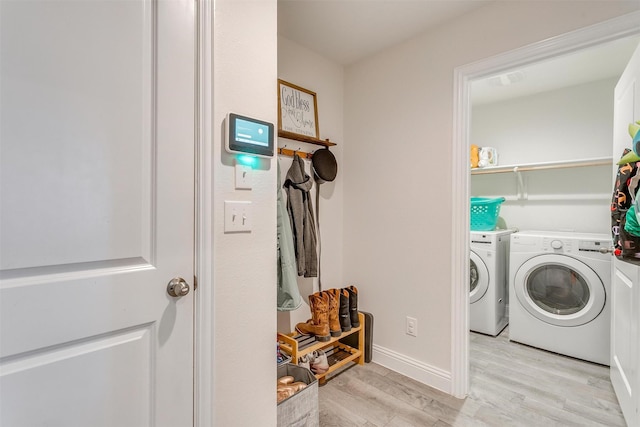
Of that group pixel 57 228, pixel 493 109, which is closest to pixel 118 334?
pixel 57 228

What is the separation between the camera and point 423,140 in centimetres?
195

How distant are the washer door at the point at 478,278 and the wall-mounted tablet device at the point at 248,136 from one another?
235 cm

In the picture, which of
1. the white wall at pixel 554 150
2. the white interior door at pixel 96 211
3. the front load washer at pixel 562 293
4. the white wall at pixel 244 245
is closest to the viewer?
the white interior door at pixel 96 211

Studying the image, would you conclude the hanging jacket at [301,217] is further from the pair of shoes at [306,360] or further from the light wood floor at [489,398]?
the light wood floor at [489,398]

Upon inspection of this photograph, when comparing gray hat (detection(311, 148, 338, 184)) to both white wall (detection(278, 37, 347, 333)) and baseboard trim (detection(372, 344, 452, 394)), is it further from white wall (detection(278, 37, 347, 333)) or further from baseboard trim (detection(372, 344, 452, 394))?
baseboard trim (detection(372, 344, 452, 394))

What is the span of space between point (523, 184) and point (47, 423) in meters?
3.80

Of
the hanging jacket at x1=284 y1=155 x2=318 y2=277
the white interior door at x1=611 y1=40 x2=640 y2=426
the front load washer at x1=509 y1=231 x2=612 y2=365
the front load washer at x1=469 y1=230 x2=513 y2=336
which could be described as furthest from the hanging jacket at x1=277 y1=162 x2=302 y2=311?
the front load washer at x1=509 y1=231 x2=612 y2=365

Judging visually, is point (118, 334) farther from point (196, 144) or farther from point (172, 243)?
point (196, 144)

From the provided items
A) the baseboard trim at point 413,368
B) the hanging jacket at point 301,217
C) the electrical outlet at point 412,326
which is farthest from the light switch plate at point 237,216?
the baseboard trim at point 413,368

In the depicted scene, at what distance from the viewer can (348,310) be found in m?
2.07

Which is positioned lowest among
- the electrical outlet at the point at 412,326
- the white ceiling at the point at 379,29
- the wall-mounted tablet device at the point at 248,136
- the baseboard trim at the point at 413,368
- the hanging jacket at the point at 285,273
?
the baseboard trim at the point at 413,368

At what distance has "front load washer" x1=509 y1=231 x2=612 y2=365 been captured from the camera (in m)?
2.15

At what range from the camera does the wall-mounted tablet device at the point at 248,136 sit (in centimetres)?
104

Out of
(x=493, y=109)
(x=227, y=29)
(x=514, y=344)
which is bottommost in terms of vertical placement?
(x=514, y=344)
